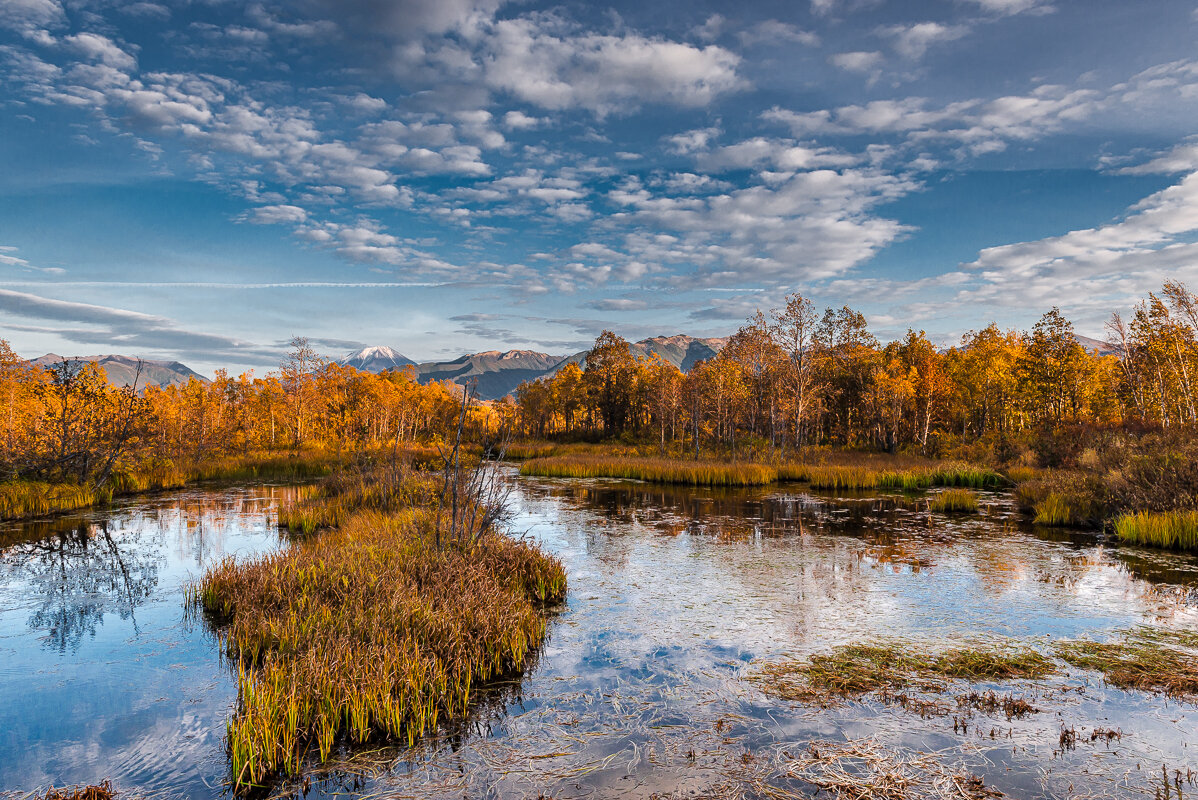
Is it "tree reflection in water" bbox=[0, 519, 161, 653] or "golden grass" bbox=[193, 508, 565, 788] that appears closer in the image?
"golden grass" bbox=[193, 508, 565, 788]

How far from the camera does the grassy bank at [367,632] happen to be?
17.3ft

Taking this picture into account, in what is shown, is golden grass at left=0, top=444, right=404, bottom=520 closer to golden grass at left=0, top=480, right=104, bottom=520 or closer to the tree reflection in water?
golden grass at left=0, top=480, right=104, bottom=520

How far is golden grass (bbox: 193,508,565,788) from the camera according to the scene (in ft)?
17.3

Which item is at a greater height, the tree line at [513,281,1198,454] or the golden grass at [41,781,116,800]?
the tree line at [513,281,1198,454]

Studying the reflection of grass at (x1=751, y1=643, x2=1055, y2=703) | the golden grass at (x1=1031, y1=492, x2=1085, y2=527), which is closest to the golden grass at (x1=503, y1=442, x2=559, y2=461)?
the golden grass at (x1=1031, y1=492, x2=1085, y2=527)

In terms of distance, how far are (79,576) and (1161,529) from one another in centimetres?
2381

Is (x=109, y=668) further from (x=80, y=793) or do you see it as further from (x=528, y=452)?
(x=528, y=452)

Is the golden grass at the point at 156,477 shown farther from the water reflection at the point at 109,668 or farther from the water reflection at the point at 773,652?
the water reflection at the point at 773,652

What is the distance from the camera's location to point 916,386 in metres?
47.4

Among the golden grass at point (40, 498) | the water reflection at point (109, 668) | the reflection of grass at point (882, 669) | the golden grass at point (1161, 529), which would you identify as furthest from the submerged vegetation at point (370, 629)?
the golden grass at point (1161, 529)

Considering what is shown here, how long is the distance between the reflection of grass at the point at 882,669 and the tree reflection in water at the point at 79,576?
9543 millimetres

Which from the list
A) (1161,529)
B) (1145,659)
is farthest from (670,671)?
(1161,529)

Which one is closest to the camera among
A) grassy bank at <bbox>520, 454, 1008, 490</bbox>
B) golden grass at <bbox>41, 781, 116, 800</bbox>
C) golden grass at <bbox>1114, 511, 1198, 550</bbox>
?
golden grass at <bbox>41, 781, 116, 800</bbox>

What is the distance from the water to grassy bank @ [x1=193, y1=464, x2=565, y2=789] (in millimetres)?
409
